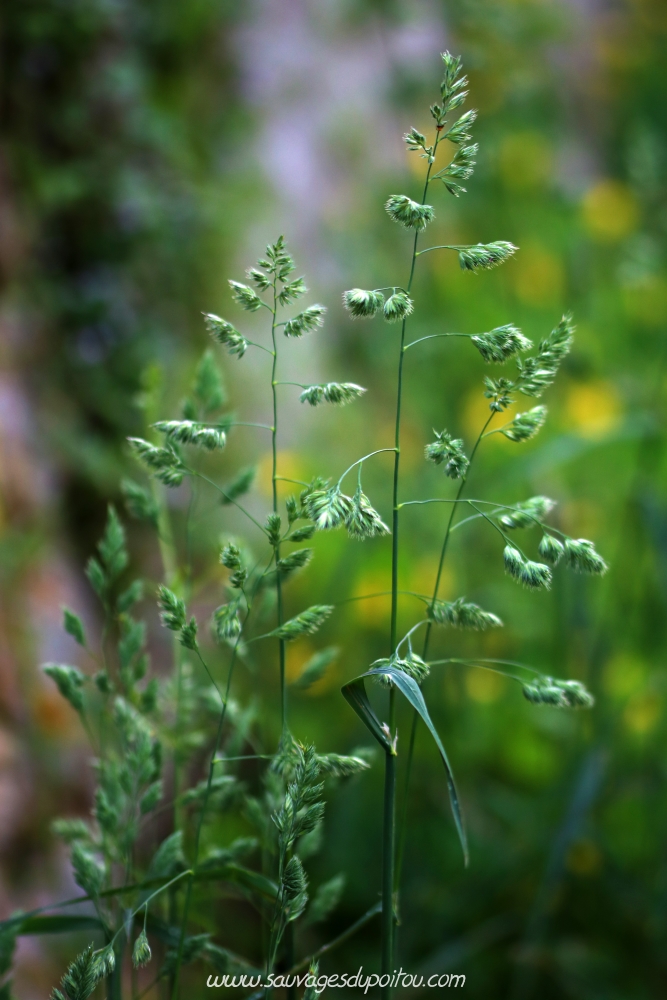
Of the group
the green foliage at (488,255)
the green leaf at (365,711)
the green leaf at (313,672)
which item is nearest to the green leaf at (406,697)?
the green leaf at (365,711)

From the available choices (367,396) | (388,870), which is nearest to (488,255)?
(388,870)

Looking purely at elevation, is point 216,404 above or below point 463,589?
above

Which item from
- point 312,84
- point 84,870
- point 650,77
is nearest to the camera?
point 84,870

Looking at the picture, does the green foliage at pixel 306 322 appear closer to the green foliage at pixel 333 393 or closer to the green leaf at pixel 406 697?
the green foliage at pixel 333 393

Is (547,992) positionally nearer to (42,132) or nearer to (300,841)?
(300,841)

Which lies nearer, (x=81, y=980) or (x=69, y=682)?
(x=81, y=980)

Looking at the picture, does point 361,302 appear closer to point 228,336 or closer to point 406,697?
point 228,336

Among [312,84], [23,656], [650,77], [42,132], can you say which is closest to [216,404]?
[23,656]

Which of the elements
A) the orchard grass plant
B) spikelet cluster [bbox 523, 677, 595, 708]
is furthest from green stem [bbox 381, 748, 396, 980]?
spikelet cluster [bbox 523, 677, 595, 708]
